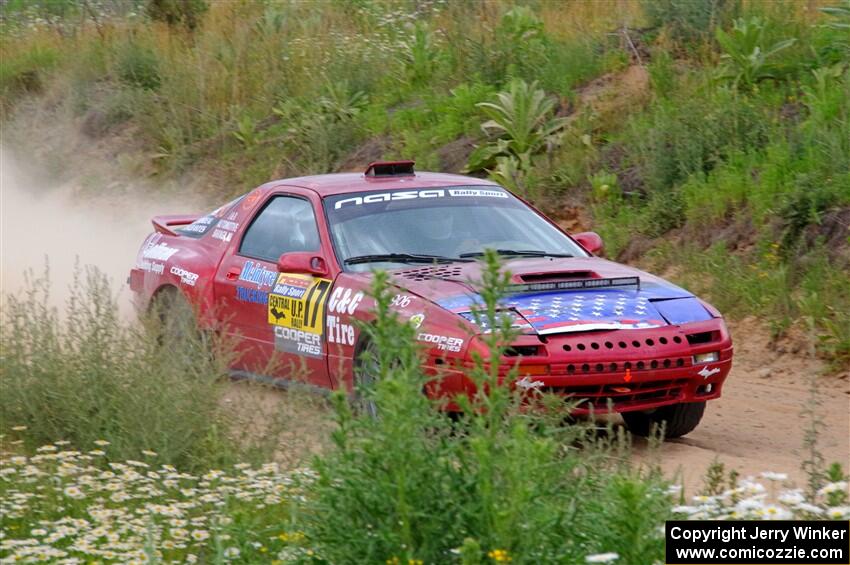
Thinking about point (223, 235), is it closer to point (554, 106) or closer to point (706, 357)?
point (706, 357)

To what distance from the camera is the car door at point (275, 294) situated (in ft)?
27.8

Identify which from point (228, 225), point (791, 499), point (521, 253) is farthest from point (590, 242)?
point (791, 499)

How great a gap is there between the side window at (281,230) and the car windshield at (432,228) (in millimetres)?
195

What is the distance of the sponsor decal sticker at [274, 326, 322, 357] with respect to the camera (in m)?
8.41

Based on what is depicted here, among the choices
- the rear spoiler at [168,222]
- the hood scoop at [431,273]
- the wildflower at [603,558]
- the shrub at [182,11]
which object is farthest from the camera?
the shrub at [182,11]

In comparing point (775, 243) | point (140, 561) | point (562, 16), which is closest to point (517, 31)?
point (562, 16)

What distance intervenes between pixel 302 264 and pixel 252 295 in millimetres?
684

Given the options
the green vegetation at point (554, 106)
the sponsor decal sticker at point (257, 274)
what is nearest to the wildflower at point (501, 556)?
the sponsor decal sticker at point (257, 274)

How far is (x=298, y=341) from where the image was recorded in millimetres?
8594

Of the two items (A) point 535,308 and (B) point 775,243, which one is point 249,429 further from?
(B) point 775,243

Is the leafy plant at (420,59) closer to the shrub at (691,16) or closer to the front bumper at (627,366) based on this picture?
the shrub at (691,16)

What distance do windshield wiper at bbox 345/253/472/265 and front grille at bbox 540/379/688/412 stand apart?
4.53ft

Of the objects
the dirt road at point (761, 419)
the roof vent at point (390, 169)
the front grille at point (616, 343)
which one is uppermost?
the roof vent at point (390, 169)

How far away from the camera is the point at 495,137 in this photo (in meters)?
15.5
